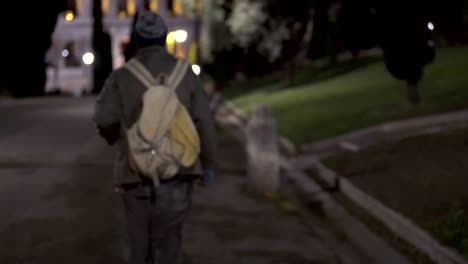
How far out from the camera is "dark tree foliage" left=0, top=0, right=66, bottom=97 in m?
42.6

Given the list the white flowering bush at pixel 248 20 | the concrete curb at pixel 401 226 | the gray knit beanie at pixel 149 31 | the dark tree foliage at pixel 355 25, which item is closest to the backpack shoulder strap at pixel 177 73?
the gray knit beanie at pixel 149 31

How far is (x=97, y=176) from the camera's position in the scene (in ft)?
42.0

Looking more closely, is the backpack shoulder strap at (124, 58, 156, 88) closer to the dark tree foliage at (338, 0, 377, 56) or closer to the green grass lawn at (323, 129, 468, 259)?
the green grass lawn at (323, 129, 468, 259)

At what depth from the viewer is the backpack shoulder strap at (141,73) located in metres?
4.63

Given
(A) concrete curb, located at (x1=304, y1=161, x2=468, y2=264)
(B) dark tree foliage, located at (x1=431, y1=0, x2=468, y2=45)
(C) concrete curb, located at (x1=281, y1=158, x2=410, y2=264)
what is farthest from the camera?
(B) dark tree foliage, located at (x1=431, y1=0, x2=468, y2=45)

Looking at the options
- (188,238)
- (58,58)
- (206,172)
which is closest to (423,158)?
(188,238)

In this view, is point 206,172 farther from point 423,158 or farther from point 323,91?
point 323,91

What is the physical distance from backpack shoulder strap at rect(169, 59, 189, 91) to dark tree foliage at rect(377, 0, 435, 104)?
14305 mm

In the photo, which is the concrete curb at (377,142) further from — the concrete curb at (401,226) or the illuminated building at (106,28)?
the illuminated building at (106,28)

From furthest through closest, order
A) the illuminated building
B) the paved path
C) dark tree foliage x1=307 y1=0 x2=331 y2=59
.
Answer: the illuminated building, dark tree foliage x1=307 y1=0 x2=331 y2=59, the paved path

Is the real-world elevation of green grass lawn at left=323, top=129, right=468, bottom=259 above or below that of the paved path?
above

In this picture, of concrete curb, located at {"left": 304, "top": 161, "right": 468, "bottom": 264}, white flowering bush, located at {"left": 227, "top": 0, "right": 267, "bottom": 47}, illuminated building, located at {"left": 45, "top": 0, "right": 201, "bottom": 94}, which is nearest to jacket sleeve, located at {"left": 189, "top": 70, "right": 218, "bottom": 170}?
concrete curb, located at {"left": 304, "top": 161, "right": 468, "bottom": 264}

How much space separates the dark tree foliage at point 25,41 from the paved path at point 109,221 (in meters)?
28.9

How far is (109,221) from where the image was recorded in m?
9.11
